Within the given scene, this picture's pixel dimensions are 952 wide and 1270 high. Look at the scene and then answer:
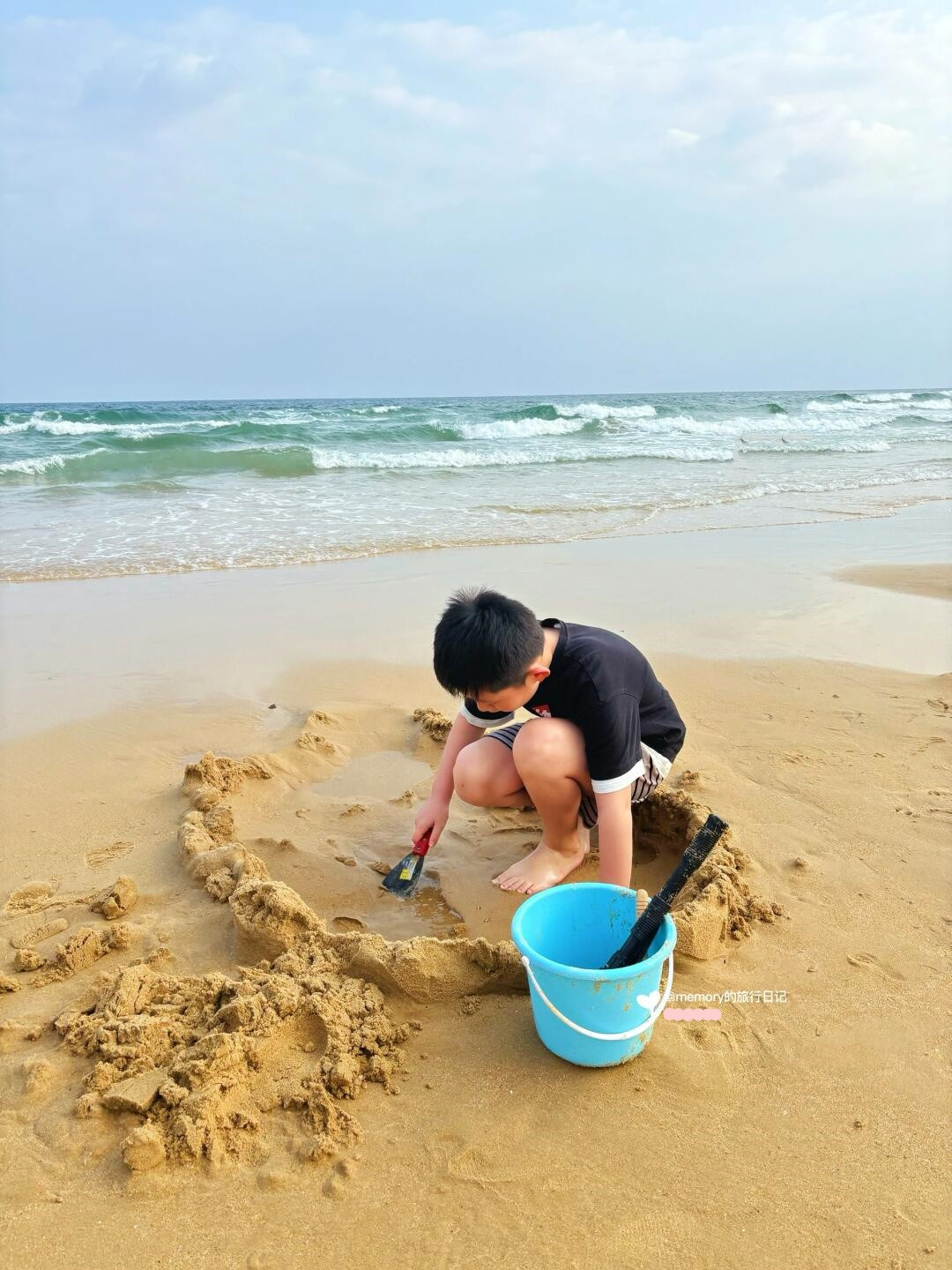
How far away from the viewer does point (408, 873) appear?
8.95 feet

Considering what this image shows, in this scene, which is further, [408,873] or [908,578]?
[908,578]

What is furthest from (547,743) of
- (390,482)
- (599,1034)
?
(390,482)

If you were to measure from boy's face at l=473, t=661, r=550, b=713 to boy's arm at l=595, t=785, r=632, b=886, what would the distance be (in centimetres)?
35

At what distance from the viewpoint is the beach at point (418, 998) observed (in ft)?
5.25

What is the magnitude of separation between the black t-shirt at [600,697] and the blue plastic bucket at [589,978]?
0.33 meters

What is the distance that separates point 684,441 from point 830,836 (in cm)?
1927

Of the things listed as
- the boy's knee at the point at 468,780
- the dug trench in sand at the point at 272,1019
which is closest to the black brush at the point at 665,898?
the dug trench in sand at the point at 272,1019

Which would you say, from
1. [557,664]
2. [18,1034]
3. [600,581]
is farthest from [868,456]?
[18,1034]

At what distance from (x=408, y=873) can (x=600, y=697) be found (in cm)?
88

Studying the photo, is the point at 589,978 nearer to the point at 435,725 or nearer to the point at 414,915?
the point at 414,915

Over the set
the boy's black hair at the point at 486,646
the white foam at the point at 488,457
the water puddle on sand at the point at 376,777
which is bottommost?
the water puddle on sand at the point at 376,777

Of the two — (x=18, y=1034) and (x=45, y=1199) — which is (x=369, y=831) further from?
(x=45, y=1199)

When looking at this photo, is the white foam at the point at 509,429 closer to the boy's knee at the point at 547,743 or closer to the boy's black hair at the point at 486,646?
the boy's knee at the point at 547,743

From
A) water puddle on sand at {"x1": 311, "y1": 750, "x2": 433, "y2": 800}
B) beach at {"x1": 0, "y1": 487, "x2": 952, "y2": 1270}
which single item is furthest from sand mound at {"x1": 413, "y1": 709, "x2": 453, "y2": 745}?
water puddle on sand at {"x1": 311, "y1": 750, "x2": 433, "y2": 800}
